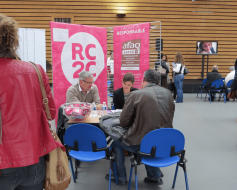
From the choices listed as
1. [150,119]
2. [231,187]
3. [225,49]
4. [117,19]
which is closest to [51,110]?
[150,119]

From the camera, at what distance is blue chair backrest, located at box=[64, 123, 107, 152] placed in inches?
80.0

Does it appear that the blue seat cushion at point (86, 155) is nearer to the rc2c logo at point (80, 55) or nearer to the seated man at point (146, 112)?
the seated man at point (146, 112)

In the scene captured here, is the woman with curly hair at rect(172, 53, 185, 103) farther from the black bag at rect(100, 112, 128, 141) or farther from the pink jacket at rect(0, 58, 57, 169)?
the pink jacket at rect(0, 58, 57, 169)

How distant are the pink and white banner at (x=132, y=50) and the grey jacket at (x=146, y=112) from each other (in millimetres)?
1542

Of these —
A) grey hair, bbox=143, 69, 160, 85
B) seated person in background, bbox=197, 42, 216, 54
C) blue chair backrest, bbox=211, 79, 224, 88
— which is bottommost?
blue chair backrest, bbox=211, 79, 224, 88

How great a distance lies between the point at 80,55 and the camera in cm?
340

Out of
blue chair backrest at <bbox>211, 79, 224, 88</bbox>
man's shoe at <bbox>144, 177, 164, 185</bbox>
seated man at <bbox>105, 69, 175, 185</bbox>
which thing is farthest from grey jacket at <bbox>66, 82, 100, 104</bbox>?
blue chair backrest at <bbox>211, 79, 224, 88</bbox>

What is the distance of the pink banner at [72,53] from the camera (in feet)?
10.6

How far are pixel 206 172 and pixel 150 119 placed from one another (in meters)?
1.19

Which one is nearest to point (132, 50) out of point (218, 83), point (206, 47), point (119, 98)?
point (119, 98)

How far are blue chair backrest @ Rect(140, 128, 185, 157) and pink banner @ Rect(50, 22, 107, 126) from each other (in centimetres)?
184

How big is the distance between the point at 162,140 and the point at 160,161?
240 mm

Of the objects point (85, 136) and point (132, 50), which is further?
point (132, 50)

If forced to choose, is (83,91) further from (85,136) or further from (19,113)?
(19,113)
